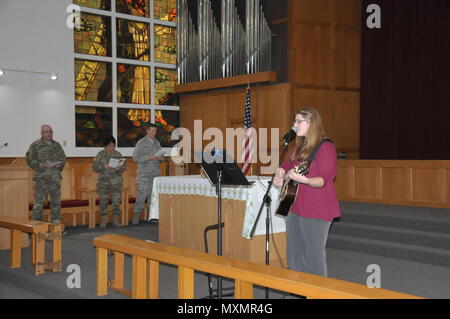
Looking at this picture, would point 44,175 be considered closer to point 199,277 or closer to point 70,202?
point 70,202

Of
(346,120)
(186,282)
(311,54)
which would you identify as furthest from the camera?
(346,120)

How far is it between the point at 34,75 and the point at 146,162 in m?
2.71

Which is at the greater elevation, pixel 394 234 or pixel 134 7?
pixel 134 7

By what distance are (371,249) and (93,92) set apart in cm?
633

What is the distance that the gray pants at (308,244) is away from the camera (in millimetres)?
3629

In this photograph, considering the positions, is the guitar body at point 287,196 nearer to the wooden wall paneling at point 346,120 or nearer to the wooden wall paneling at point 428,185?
the wooden wall paneling at point 428,185

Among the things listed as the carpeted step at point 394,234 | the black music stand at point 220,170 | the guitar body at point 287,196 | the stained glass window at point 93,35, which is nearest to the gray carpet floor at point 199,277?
the carpeted step at point 394,234

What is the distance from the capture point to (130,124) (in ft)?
35.9

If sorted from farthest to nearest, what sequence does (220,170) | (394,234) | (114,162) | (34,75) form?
(34,75) < (114,162) < (394,234) < (220,170)

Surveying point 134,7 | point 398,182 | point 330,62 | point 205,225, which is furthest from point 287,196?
point 134,7

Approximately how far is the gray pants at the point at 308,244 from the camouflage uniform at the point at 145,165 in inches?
202

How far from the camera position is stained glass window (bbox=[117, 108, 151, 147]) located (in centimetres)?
1080

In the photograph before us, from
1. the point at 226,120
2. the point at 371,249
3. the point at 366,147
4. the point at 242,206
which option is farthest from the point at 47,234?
the point at 366,147

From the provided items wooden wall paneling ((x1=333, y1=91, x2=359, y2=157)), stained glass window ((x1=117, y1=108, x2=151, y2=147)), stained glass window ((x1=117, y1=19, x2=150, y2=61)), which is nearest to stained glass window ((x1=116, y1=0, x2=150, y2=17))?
stained glass window ((x1=117, y1=19, x2=150, y2=61))
